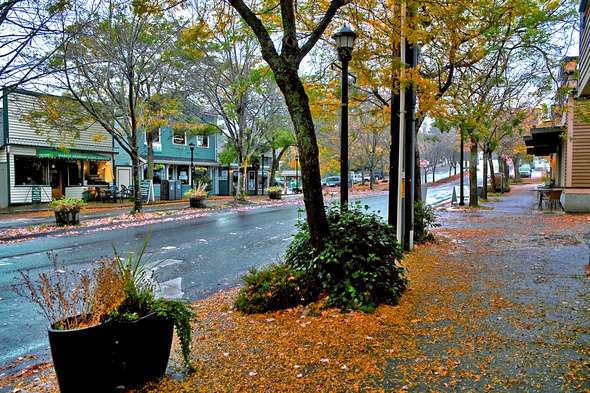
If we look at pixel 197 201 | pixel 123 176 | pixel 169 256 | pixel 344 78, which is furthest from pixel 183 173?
pixel 344 78

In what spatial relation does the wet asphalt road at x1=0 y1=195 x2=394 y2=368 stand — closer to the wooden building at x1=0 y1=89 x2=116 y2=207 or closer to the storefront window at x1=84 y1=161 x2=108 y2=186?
the wooden building at x1=0 y1=89 x2=116 y2=207

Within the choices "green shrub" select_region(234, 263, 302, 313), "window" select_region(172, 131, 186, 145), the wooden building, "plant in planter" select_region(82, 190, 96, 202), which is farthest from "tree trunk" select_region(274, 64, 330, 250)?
"window" select_region(172, 131, 186, 145)

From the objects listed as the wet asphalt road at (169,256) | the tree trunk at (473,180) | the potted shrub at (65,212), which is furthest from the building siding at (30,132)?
the tree trunk at (473,180)

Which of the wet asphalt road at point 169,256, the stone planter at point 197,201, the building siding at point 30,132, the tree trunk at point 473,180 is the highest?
the building siding at point 30,132

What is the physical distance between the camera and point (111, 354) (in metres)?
2.81

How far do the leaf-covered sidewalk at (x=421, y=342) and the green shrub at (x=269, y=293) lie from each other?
14cm

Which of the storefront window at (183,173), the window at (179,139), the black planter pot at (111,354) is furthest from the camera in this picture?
the storefront window at (183,173)

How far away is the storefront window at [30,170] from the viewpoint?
22438 mm

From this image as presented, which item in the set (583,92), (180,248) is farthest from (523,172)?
(180,248)

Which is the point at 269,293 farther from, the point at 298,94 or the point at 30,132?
the point at 30,132

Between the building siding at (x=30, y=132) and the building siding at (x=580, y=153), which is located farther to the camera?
the building siding at (x=30, y=132)

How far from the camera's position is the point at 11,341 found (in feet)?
14.5

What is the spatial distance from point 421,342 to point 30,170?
2630 centimetres

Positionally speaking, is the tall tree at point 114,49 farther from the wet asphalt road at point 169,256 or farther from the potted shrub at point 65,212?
the wet asphalt road at point 169,256
